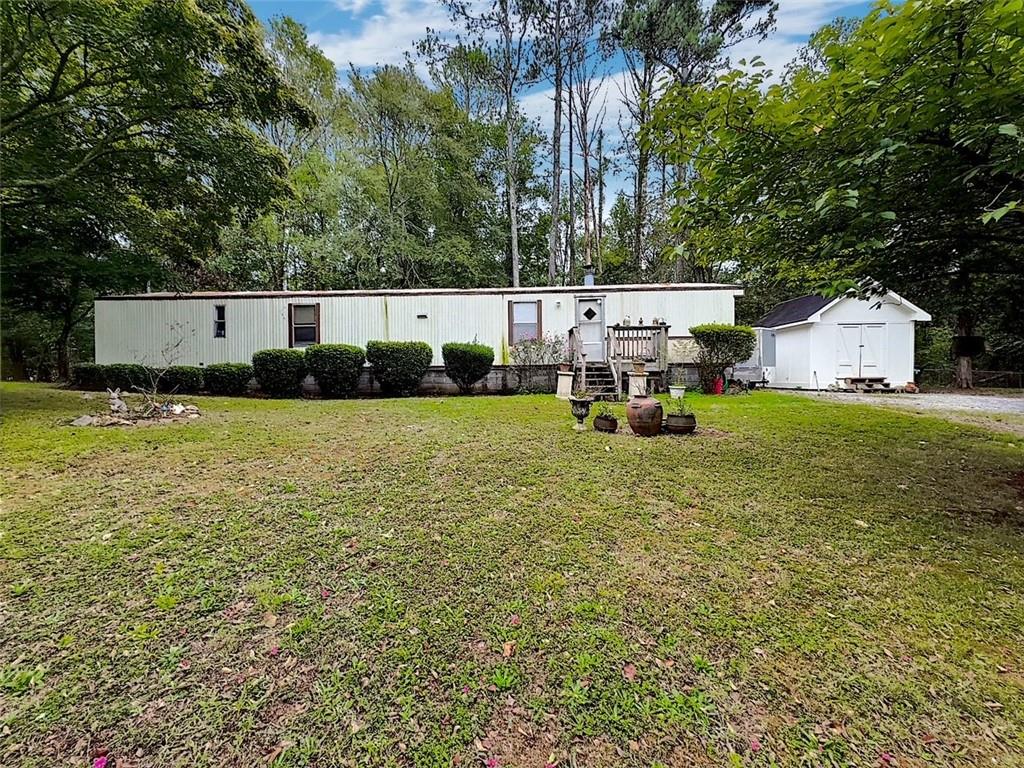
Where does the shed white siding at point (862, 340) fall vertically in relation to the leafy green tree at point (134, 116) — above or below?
below

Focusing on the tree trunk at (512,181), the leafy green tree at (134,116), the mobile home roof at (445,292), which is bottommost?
the mobile home roof at (445,292)

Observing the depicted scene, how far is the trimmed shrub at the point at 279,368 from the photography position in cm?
1095

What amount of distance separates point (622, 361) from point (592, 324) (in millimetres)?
2495

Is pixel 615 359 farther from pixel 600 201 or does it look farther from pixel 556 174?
pixel 600 201

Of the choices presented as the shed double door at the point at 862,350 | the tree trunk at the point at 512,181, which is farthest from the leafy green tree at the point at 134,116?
the shed double door at the point at 862,350

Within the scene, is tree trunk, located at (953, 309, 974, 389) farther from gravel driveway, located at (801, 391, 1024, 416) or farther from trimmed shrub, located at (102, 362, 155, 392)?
trimmed shrub, located at (102, 362, 155, 392)

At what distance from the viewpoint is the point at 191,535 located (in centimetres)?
326

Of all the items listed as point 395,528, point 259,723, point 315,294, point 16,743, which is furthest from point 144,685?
point 315,294

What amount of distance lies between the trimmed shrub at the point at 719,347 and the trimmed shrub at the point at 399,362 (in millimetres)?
6977

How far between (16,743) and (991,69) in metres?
5.87

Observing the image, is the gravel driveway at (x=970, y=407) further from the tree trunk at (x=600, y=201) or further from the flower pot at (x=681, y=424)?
the tree trunk at (x=600, y=201)

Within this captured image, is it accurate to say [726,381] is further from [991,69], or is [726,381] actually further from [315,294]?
[315,294]

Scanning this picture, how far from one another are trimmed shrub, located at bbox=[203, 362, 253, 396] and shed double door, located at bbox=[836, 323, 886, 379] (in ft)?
53.8

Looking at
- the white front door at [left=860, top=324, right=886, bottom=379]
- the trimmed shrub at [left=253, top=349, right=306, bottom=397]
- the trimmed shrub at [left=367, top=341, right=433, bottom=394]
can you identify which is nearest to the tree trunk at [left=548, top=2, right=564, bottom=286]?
the trimmed shrub at [left=367, top=341, right=433, bottom=394]
